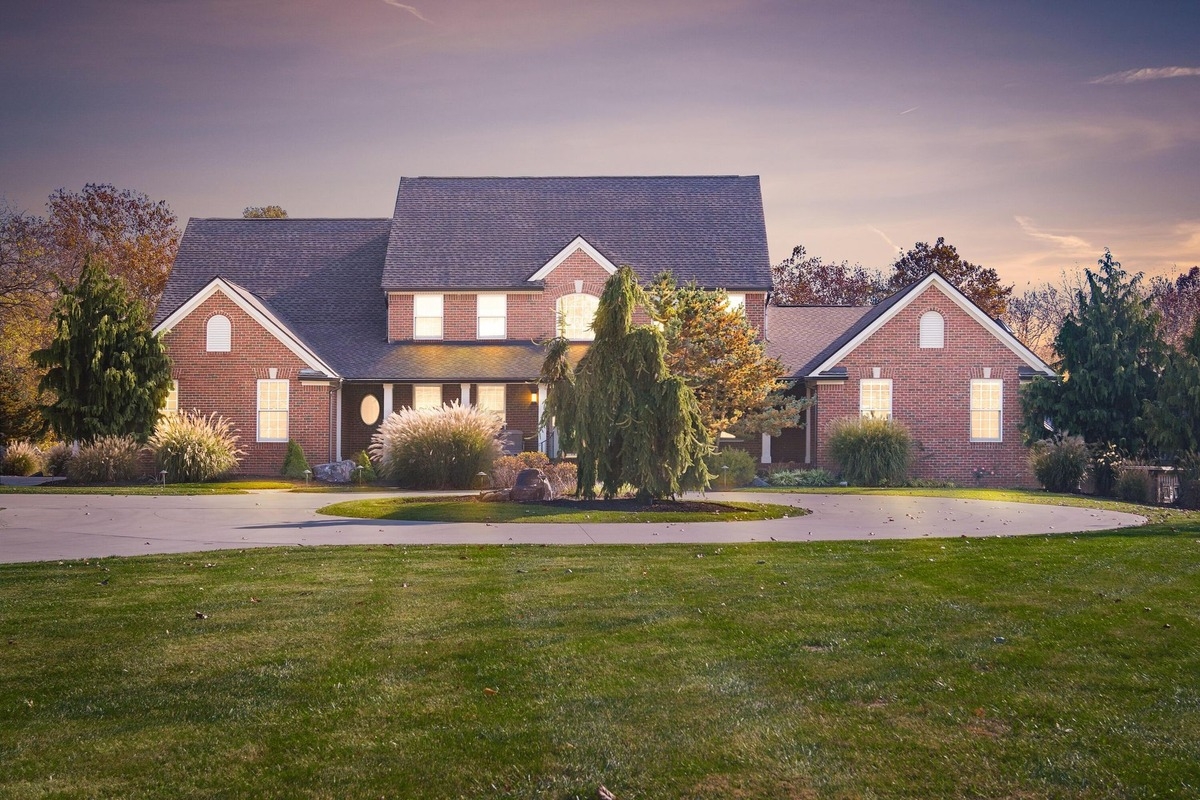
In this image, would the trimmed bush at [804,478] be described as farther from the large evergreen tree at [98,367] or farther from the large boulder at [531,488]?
the large evergreen tree at [98,367]

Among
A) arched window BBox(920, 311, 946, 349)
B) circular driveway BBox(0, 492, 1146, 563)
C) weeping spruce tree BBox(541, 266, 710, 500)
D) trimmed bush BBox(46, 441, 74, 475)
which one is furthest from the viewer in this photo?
arched window BBox(920, 311, 946, 349)

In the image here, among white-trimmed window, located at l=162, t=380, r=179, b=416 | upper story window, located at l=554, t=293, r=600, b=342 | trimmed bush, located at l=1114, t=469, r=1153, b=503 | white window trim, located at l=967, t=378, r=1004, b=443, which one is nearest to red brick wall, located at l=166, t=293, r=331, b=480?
white-trimmed window, located at l=162, t=380, r=179, b=416

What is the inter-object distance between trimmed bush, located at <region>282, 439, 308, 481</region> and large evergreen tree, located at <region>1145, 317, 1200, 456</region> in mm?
22709

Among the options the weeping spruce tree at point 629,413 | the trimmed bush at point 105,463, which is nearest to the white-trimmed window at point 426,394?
the trimmed bush at point 105,463

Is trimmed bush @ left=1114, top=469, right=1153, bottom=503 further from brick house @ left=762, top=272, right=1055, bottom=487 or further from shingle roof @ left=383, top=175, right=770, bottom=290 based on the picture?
shingle roof @ left=383, top=175, right=770, bottom=290

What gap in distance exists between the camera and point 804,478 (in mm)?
31094

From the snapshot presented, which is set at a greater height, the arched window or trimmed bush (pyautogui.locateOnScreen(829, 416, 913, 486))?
the arched window

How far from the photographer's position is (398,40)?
29.8 metres

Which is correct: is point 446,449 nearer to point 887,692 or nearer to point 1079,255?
point 887,692

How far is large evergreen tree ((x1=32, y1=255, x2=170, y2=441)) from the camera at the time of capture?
97.9 feet

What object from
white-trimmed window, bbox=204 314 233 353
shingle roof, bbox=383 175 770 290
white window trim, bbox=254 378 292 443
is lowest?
white window trim, bbox=254 378 292 443

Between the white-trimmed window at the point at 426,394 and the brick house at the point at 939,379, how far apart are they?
39.0ft

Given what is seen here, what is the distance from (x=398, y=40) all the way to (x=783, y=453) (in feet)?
58.7

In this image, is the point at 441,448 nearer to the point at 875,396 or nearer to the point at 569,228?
the point at 875,396
